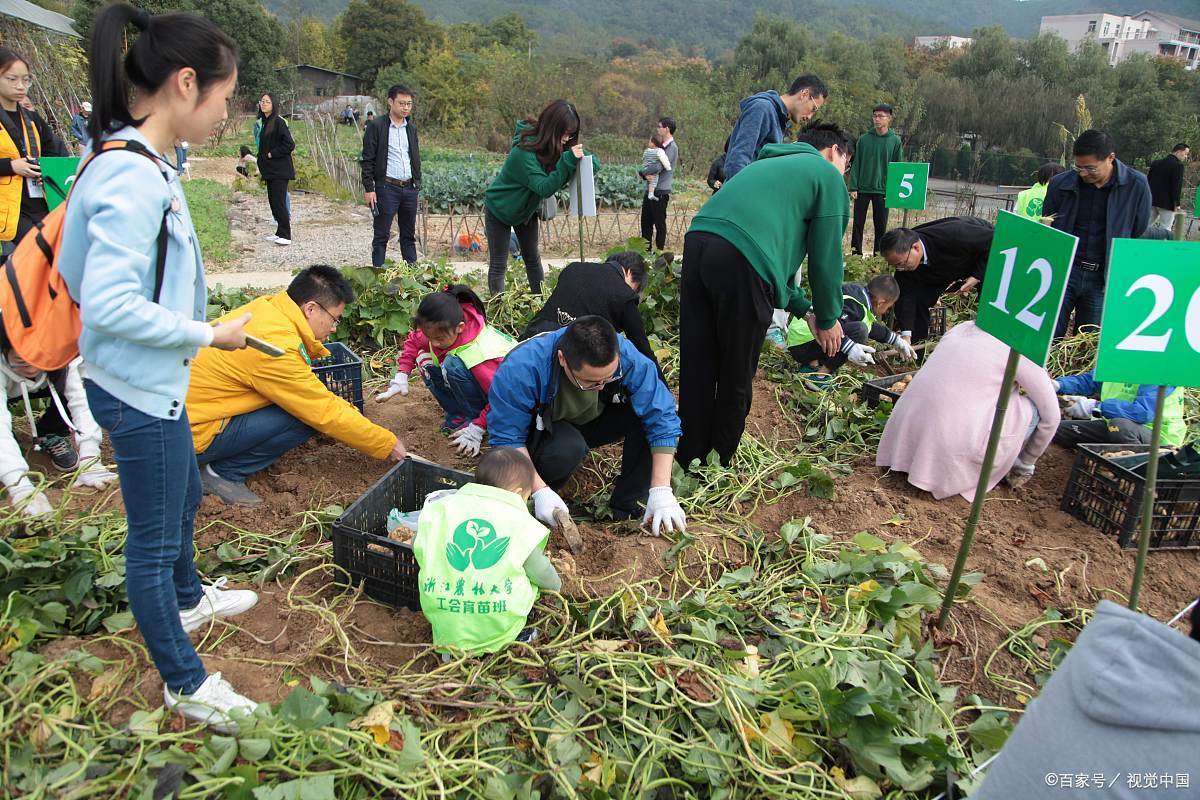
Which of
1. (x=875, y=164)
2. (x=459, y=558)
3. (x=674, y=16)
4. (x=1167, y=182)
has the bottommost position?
(x=459, y=558)

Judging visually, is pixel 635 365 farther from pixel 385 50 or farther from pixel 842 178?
pixel 385 50

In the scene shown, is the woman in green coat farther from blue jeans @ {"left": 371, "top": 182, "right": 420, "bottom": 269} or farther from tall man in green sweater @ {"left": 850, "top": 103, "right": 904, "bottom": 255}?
tall man in green sweater @ {"left": 850, "top": 103, "right": 904, "bottom": 255}

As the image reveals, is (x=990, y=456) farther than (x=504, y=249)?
No

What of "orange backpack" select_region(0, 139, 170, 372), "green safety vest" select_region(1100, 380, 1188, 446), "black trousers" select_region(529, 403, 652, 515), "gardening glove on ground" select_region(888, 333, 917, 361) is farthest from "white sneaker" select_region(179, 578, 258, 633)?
"gardening glove on ground" select_region(888, 333, 917, 361)

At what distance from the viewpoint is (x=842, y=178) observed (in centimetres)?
320

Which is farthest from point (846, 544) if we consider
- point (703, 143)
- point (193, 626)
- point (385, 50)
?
point (385, 50)

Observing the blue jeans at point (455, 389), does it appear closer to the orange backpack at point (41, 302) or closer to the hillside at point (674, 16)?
the orange backpack at point (41, 302)

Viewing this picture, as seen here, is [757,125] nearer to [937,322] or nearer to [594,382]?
[937,322]

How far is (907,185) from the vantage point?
7.14 metres

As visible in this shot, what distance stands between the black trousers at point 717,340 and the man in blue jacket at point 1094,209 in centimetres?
253

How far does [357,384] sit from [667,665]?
7.62 ft

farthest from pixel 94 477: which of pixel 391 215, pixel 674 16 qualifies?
pixel 674 16

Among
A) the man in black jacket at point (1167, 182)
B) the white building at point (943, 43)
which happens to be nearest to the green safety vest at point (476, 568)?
the man in black jacket at point (1167, 182)

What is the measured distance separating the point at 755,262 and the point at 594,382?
0.88 meters
